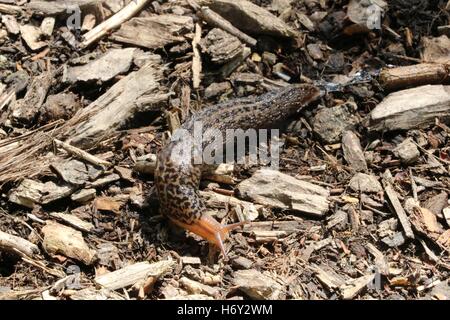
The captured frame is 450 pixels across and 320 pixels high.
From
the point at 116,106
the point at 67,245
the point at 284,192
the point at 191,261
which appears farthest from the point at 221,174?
the point at 67,245

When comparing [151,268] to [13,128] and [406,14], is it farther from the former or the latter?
[406,14]

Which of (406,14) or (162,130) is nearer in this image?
(162,130)

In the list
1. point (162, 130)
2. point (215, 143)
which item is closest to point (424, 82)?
point (215, 143)

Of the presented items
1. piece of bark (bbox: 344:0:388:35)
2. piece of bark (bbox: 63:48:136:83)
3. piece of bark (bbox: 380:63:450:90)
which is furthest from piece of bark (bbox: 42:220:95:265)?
piece of bark (bbox: 344:0:388:35)

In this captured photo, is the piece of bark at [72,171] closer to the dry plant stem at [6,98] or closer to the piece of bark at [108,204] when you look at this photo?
the piece of bark at [108,204]

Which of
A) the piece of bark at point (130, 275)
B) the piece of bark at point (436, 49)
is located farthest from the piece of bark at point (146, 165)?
the piece of bark at point (436, 49)

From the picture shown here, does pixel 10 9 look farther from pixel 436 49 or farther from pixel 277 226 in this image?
pixel 436 49
